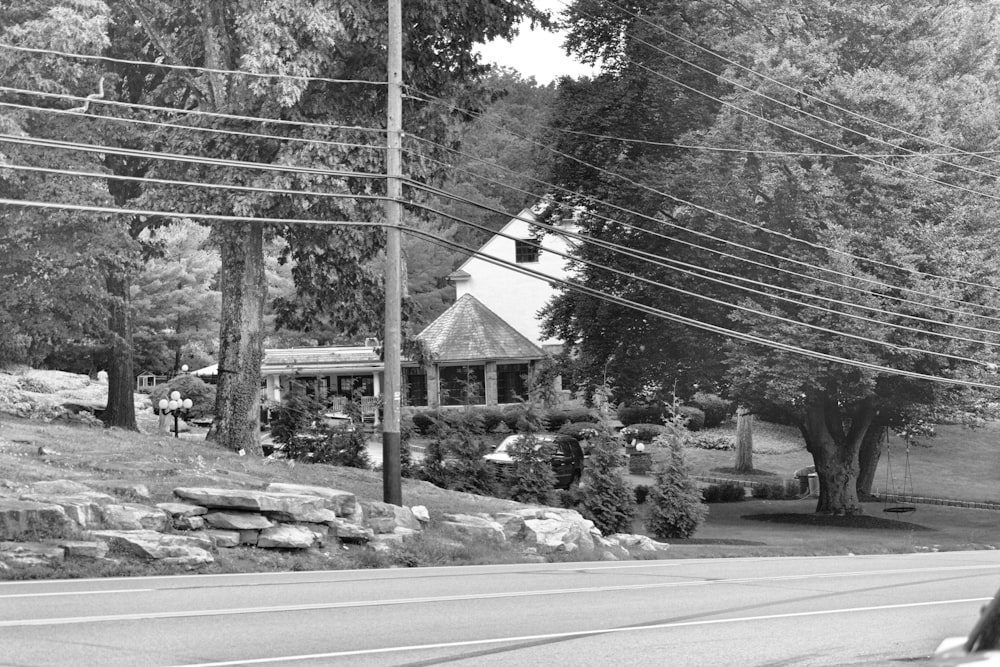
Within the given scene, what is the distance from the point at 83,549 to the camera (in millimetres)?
Answer: 16516

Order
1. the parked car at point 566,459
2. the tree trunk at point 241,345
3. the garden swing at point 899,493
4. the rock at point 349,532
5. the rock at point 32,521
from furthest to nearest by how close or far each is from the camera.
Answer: the garden swing at point 899,493
the parked car at point 566,459
the tree trunk at point 241,345
the rock at point 349,532
the rock at point 32,521

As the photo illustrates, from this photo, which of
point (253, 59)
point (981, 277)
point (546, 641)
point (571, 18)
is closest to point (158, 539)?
point (546, 641)

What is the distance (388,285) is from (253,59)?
6300 mm

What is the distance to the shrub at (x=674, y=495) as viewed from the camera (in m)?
28.7

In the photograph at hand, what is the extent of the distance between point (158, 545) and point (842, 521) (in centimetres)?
2499

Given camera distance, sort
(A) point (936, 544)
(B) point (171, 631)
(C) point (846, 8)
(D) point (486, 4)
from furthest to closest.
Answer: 1. (C) point (846, 8)
2. (A) point (936, 544)
3. (D) point (486, 4)
4. (B) point (171, 631)

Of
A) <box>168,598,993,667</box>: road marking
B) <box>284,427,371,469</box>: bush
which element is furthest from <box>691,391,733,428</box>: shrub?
<box>168,598,993,667</box>: road marking

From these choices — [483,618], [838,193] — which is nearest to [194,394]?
[838,193]

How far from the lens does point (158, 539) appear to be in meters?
17.4

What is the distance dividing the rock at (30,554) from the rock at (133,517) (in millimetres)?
1174

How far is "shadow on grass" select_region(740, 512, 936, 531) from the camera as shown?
3603cm

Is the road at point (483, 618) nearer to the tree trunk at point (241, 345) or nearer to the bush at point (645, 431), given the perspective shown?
the tree trunk at point (241, 345)

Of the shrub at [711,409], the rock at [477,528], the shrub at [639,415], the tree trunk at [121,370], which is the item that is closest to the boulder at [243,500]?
the rock at [477,528]

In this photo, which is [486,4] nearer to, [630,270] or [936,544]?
[630,270]
